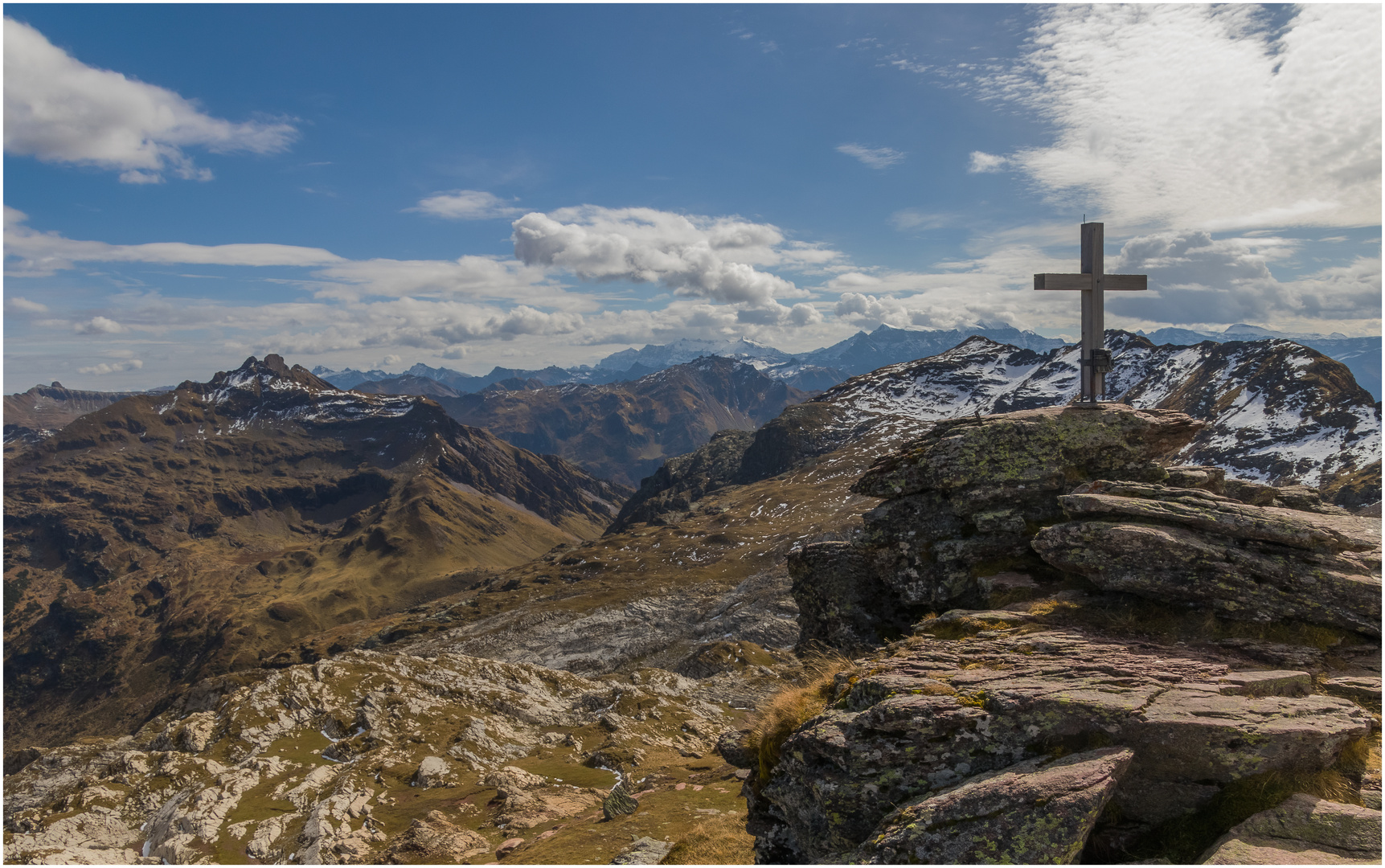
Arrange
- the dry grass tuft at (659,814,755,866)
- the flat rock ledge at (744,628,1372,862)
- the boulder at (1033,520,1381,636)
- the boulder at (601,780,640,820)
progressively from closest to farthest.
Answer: the flat rock ledge at (744,628,1372,862)
the boulder at (1033,520,1381,636)
the dry grass tuft at (659,814,755,866)
the boulder at (601,780,640,820)

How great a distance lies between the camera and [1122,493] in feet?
60.4

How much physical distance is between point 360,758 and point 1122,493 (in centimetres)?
6160

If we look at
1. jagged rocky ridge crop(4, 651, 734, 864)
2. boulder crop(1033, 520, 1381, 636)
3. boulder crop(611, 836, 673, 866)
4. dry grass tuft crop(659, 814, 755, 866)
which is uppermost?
boulder crop(1033, 520, 1381, 636)

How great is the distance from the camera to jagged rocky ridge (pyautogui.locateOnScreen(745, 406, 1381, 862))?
36.7 ft

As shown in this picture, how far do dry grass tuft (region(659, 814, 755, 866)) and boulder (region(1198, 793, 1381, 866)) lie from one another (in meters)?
11.6

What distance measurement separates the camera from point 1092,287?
76.7ft

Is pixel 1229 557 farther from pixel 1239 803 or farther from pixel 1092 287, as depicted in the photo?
pixel 1092 287

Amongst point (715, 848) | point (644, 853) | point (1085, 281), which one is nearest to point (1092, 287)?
point (1085, 281)

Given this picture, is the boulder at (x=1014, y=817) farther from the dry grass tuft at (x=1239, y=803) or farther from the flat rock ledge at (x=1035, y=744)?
the dry grass tuft at (x=1239, y=803)

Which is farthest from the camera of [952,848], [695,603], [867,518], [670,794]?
[695,603]

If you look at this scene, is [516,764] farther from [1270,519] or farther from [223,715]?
[1270,519]

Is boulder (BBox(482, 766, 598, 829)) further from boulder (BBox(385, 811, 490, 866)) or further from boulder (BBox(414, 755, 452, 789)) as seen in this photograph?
boulder (BBox(414, 755, 452, 789))

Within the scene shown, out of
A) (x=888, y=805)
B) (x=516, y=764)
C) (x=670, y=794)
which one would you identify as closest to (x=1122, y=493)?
(x=888, y=805)

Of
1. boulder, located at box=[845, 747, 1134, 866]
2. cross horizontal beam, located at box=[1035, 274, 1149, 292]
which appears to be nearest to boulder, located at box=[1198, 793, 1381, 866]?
boulder, located at box=[845, 747, 1134, 866]
